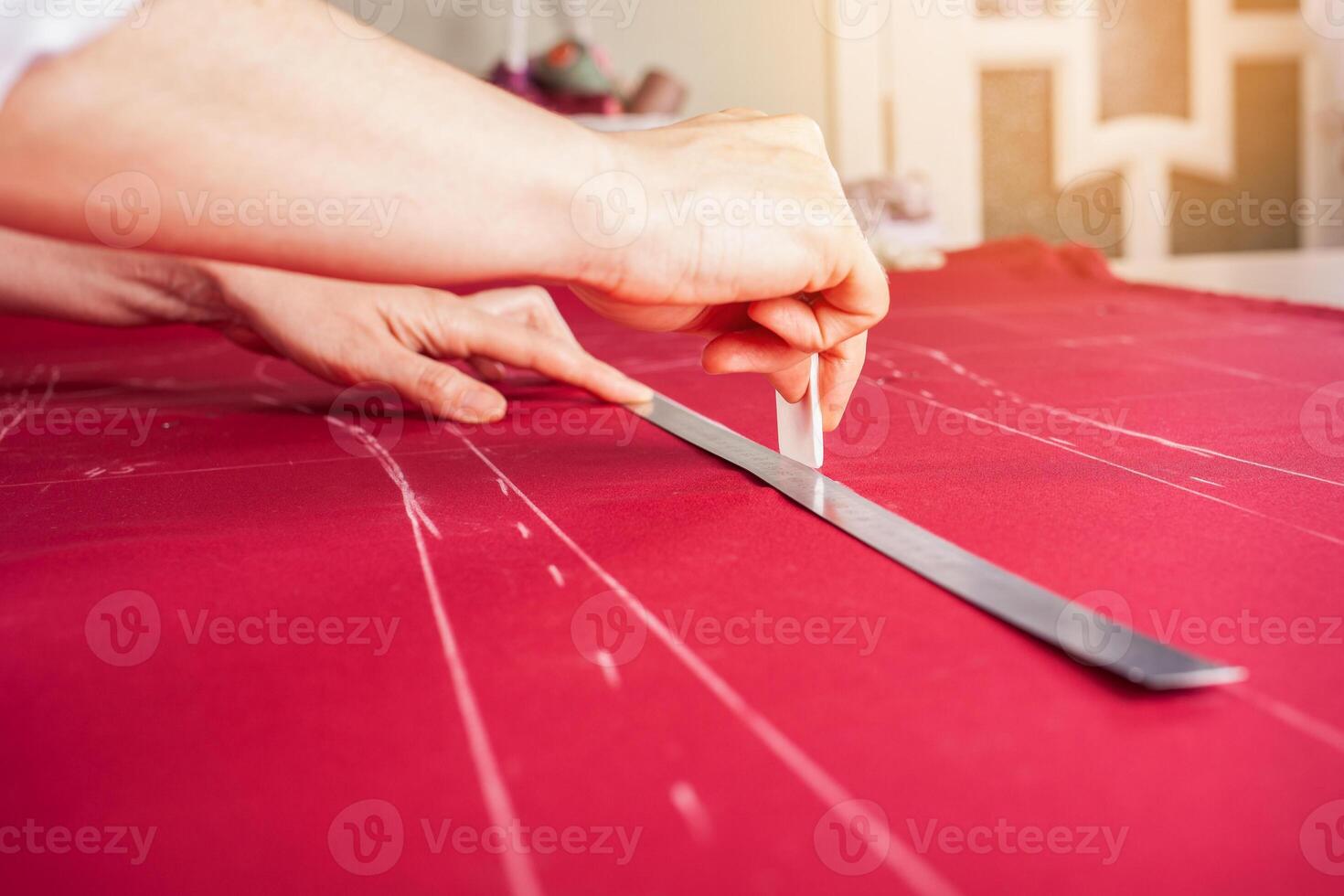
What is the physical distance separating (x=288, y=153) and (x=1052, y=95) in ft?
16.3

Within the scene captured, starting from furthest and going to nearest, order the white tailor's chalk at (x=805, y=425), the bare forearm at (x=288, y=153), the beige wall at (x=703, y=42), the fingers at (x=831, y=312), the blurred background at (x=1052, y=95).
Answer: the blurred background at (x=1052, y=95), the beige wall at (x=703, y=42), the white tailor's chalk at (x=805, y=425), the fingers at (x=831, y=312), the bare forearm at (x=288, y=153)

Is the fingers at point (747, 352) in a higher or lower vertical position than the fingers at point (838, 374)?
higher

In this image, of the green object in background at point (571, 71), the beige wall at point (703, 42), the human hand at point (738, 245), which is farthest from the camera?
the beige wall at point (703, 42)

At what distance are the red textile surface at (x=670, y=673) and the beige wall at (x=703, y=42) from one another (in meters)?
3.75

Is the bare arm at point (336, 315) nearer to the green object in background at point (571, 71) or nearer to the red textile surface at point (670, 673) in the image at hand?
the red textile surface at point (670, 673)

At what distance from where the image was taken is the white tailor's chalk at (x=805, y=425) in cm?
100

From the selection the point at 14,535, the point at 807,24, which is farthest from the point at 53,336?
the point at 807,24

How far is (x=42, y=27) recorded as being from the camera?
490 millimetres

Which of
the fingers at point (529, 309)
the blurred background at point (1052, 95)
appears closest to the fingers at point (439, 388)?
the fingers at point (529, 309)

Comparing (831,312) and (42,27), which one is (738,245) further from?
(42,27)

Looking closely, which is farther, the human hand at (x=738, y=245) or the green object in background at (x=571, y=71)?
the green object in background at (x=571, y=71)

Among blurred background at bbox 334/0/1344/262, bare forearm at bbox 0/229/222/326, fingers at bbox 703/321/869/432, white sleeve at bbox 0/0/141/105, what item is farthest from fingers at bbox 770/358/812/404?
blurred background at bbox 334/0/1344/262

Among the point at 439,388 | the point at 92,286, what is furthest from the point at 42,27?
the point at 92,286

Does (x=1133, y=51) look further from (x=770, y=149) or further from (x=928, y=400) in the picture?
(x=770, y=149)
